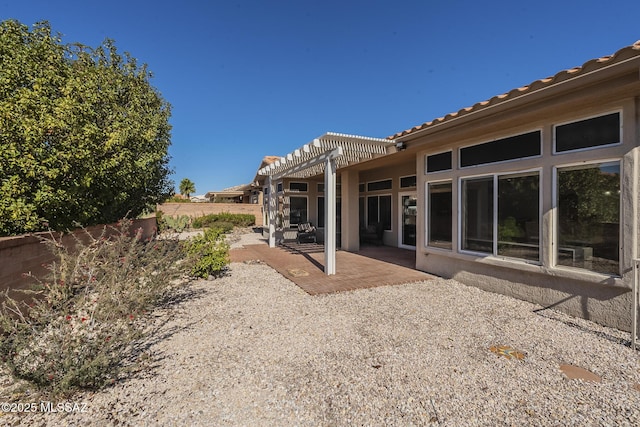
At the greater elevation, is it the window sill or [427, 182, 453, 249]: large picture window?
[427, 182, 453, 249]: large picture window

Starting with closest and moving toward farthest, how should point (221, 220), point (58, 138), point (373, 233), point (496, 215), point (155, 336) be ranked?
point (155, 336) < point (58, 138) < point (496, 215) < point (373, 233) < point (221, 220)

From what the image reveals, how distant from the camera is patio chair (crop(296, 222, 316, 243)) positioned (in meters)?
12.7

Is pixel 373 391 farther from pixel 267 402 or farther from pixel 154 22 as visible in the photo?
pixel 154 22

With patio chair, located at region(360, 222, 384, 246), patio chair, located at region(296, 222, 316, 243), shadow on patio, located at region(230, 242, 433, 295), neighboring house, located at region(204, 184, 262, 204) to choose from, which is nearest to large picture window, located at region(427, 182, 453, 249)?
shadow on patio, located at region(230, 242, 433, 295)

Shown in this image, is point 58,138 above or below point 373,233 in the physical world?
above

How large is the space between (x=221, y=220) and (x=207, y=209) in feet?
8.49

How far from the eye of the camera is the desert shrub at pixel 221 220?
23.0 meters

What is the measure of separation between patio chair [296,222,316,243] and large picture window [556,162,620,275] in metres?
9.25

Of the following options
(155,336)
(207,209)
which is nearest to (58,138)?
(155,336)

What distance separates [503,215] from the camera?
549 cm

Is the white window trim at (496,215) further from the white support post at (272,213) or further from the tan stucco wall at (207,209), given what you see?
the tan stucco wall at (207,209)

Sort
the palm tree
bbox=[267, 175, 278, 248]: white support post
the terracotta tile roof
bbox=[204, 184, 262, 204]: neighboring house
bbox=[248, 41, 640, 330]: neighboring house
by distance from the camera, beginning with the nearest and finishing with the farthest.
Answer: the terracotta tile roof, bbox=[248, 41, 640, 330]: neighboring house, bbox=[267, 175, 278, 248]: white support post, bbox=[204, 184, 262, 204]: neighboring house, the palm tree

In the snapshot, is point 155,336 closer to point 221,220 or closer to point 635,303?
point 635,303

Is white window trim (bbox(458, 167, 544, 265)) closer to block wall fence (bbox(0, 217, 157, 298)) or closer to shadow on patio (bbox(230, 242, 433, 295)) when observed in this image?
shadow on patio (bbox(230, 242, 433, 295))
